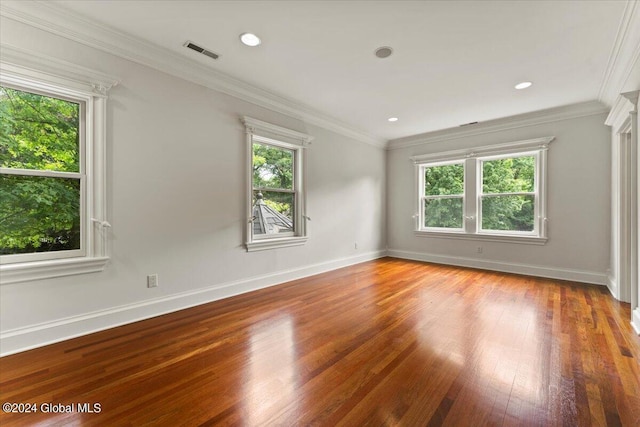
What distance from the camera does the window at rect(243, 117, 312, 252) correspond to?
366cm

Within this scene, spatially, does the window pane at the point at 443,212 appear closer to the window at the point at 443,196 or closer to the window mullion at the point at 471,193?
the window at the point at 443,196

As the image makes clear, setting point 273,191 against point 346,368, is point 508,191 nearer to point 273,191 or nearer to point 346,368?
point 273,191

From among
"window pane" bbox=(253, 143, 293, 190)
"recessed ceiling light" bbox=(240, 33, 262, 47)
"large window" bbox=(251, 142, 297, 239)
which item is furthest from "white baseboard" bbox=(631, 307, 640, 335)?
"recessed ceiling light" bbox=(240, 33, 262, 47)

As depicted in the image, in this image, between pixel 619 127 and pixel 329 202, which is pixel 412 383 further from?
pixel 619 127

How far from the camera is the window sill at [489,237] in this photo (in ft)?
14.9

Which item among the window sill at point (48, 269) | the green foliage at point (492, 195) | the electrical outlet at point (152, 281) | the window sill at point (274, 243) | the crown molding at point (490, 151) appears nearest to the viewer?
the window sill at point (48, 269)

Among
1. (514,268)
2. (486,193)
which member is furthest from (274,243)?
(514,268)

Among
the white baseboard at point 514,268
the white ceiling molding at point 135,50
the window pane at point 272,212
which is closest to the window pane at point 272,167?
the window pane at point 272,212

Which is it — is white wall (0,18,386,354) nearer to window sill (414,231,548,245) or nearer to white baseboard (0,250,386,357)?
white baseboard (0,250,386,357)

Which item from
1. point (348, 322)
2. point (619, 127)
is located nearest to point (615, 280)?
point (619, 127)

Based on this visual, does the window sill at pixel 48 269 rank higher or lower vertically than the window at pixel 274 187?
lower

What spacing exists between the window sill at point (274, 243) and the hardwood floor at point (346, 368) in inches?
29.5

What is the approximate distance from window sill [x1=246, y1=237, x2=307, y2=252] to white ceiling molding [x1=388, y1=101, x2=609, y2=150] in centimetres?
339

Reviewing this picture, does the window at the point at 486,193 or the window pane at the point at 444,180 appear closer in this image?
the window at the point at 486,193
